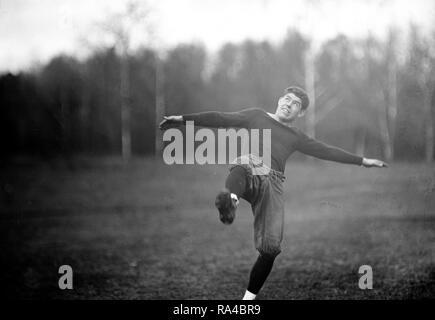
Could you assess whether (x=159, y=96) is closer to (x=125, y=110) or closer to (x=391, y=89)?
(x=125, y=110)

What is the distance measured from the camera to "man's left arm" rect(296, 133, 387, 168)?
3389 millimetres

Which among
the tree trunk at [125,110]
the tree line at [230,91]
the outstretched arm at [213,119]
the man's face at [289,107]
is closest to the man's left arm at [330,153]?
the man's face at [289,107]

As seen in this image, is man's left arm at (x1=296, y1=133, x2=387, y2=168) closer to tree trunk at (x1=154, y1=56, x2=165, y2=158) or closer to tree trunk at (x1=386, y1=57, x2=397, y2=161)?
tree trunk at (x1=386, y1=57, x2=397, y2=161)

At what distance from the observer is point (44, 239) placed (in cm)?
870

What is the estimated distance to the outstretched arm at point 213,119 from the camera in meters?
3.03

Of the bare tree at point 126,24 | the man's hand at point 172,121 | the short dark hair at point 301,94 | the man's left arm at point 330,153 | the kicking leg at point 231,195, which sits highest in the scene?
the bare tree at point 126,24

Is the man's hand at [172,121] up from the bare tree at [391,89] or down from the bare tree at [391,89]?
down

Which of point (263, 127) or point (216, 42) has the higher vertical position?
point (216, 42)

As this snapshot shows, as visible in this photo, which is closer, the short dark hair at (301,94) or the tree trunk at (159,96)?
the short dark hair at (301,94)

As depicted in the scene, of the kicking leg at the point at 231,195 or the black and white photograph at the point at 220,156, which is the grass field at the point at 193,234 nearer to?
the black and white photograph at the point at 220,156

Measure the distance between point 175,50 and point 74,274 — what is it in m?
5.73
